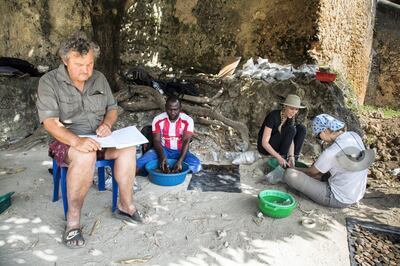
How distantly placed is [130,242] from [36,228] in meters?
0.89

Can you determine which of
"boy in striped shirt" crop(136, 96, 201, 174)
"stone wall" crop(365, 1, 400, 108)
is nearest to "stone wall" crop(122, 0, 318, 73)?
"boy in striped shirt" crop(136, 96, 201, 174)

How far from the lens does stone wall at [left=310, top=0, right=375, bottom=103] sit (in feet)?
20.9

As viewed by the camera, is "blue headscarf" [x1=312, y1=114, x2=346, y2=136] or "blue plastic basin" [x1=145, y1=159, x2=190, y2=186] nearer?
"blue headscarf" [x1=312, y1=114, x2=346, y2=136]

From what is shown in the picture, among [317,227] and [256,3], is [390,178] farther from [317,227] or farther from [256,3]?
[256,3]

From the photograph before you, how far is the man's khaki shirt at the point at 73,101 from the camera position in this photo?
9.62 ft

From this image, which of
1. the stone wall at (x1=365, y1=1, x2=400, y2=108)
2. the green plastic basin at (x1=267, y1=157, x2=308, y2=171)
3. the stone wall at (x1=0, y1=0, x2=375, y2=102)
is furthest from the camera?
the stone wall at (x1=365, y1=1, x2=400, y2=108)

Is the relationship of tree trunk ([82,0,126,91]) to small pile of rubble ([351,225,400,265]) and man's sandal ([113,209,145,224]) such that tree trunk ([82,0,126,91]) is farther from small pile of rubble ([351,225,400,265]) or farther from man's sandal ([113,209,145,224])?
small pile of rubble ([351,225,400,265])

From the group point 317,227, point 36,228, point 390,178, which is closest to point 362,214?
point 317,227

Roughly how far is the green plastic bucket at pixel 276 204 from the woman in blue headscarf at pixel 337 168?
0.30 metres

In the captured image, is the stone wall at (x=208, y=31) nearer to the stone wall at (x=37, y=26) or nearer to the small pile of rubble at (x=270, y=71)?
the stone wall at (x=37, y=26)

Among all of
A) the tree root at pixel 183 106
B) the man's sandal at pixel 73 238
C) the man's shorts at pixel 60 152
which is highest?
the tree root at pixel 183 106

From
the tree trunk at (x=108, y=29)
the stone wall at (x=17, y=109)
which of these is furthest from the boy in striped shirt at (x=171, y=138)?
the stone wall at (x=17, y=109)

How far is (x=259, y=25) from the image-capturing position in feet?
22.5

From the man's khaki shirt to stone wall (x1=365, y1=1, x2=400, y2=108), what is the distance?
11344 millimetres
